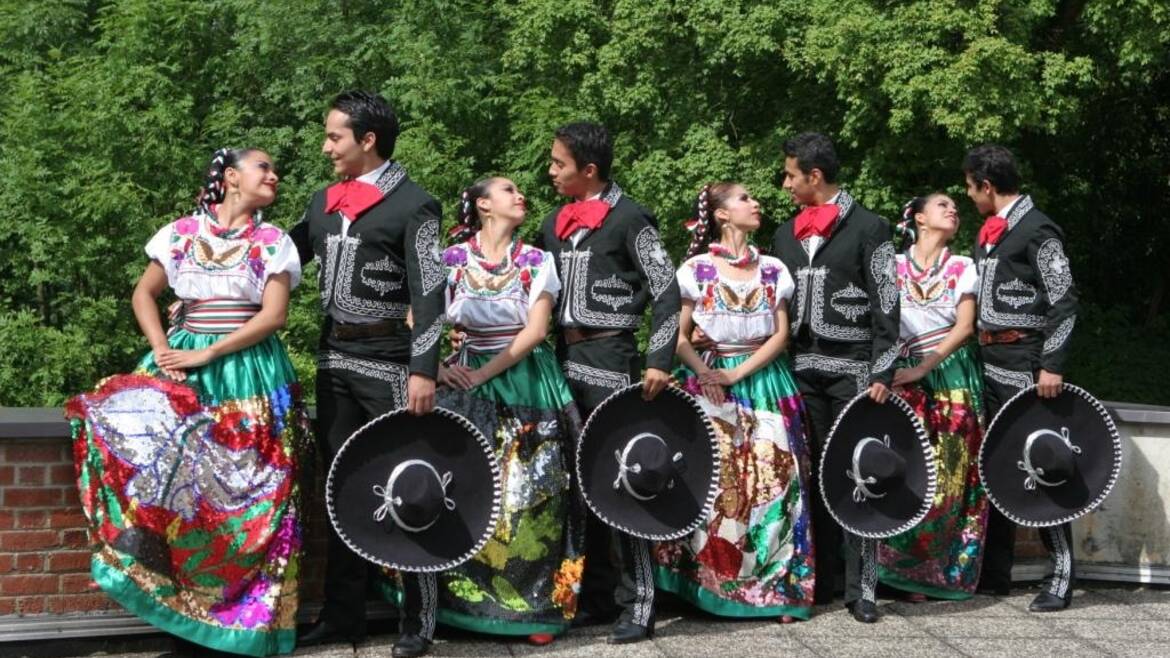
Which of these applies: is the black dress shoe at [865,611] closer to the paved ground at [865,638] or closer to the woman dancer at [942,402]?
the paved ground at [865,638]

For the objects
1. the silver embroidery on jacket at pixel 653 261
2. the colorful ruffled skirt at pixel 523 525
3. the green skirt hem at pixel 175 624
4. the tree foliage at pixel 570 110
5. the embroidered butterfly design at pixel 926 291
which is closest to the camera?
the green skirt hem at pixel 175 624

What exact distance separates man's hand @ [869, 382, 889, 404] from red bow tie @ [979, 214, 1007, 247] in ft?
3.40

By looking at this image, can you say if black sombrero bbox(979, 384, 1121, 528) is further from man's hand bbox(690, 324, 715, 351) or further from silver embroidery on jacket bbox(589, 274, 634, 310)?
silver embroidery on jacket bbox(589, 274, 634, 310)

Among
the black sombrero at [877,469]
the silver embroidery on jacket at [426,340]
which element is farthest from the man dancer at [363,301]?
the black sombrero at [877,469]

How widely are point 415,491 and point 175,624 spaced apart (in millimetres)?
879

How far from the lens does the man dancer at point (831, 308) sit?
649 cm

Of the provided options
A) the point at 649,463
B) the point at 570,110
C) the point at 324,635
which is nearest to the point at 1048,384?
the point at 649,463

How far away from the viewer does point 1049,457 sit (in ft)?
21.6

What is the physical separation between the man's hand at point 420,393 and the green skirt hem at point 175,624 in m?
0.89

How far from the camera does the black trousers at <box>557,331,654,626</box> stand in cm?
604

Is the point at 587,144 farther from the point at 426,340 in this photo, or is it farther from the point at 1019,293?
the point at 1019,293

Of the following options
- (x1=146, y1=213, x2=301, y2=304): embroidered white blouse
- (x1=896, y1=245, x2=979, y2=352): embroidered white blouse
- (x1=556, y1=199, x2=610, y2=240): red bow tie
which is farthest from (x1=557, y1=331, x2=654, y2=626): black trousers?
(x1=896, y1=245, x2=979, y2=352): embroidered white blouse

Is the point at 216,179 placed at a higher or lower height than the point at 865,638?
higher

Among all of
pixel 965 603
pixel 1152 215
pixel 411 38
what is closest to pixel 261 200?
pixel 965 603
